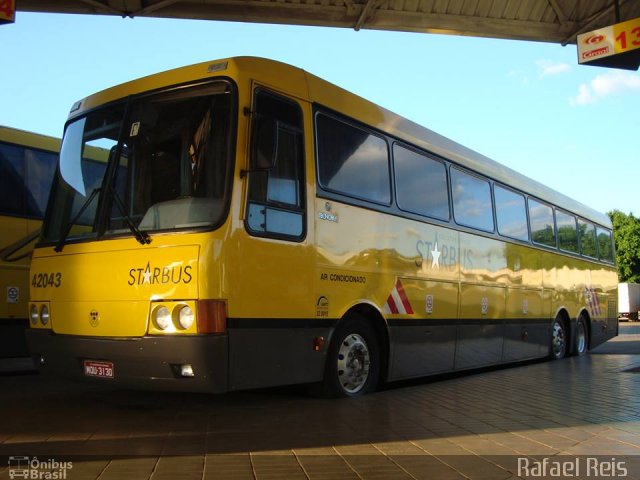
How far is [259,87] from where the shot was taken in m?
5.62

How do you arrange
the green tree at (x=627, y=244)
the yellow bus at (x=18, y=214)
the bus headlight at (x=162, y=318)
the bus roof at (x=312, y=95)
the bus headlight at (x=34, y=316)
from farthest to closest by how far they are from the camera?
the green tree at (x=627, y=244) → the yellow bus at (x=18, y=214) → the bus headlight at (x=34, y=316) → the bus roof at (x=312, y=95) → the bus headlight at (x=162, y=318)

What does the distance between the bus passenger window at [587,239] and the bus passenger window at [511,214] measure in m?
3.82

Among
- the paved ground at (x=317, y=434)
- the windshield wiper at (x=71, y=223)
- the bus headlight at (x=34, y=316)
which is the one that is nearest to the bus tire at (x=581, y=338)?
the paved ground at (x=317, y=434)

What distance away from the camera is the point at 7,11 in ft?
26.7

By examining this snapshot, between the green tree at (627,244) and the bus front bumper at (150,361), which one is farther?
the green tree at (627,244)

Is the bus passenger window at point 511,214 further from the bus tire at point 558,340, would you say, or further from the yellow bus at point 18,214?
the yellow bus at point 18,214

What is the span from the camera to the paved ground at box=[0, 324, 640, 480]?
13.6 ft

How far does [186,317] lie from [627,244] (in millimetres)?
57651

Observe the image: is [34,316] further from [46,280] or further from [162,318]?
[162,318]

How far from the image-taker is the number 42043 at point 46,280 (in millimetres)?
5906

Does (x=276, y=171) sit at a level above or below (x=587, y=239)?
below

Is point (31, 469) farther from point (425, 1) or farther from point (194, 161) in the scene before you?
point (425, 1)

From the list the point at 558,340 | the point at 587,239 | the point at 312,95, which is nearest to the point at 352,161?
the point at 312,95

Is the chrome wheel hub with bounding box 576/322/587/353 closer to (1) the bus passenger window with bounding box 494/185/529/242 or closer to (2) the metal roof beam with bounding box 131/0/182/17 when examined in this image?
(1) the bus passenger window with bounding box 494/185/529/242
